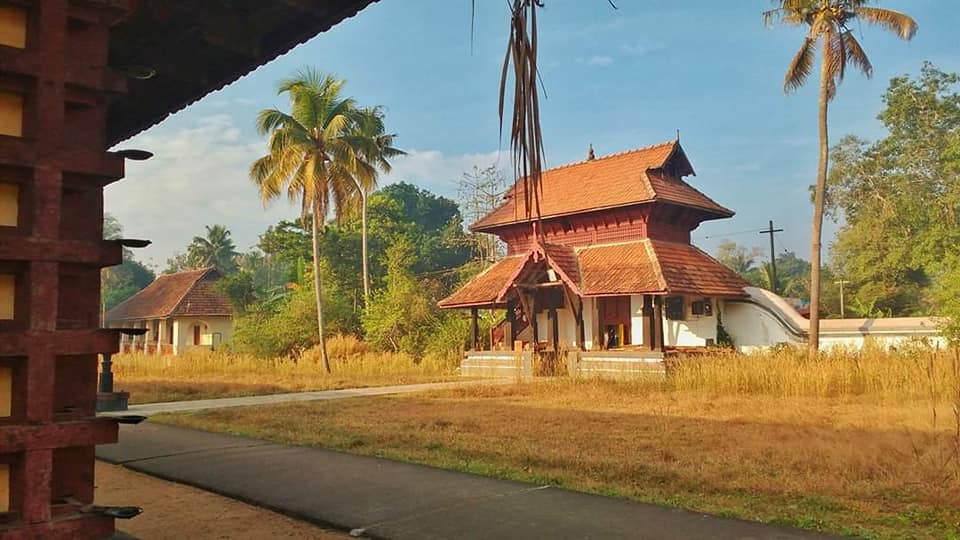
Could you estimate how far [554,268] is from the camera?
72.1 ft

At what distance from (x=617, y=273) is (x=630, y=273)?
468 millimetres

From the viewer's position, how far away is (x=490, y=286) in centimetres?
2425

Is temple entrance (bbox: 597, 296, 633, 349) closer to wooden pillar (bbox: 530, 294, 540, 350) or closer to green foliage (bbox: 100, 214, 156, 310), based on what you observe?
wooden pillar (bbox: 530, 294, 540, 350)

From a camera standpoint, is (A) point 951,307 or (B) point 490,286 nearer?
(A) point 951,307

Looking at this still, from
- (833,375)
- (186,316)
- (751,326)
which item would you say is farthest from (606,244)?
(186,316)

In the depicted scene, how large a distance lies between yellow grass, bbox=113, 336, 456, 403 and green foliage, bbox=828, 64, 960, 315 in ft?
77.7

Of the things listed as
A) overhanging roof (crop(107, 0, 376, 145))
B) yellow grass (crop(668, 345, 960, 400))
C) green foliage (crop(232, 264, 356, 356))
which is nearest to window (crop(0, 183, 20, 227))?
overhanging roof (crop(107, 0, 376, 145))

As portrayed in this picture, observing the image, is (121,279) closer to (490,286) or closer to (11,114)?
(490,286)

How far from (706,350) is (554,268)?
5006 mm

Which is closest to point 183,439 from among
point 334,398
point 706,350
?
point 334,398

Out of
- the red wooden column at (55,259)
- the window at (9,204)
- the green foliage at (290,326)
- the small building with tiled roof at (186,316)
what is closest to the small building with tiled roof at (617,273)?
the green foliage at (290,326)

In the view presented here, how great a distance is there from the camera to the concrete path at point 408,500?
4.75 metres

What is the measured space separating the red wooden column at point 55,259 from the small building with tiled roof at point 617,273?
18.1 m

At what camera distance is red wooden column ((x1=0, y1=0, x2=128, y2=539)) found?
270 cm
